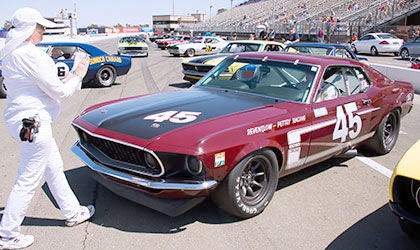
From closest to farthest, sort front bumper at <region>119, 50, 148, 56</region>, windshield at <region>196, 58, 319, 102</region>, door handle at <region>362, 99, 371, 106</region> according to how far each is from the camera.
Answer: windshield at <region>196, 58, 319, 102</region> < door handle at <region>362, 99, 371, 106</region> < front bumper at <region>119, 50, 148, 56</region>

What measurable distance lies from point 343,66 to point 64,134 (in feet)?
14.8

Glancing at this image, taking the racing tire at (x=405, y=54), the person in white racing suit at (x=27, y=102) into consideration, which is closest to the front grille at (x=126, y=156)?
the person in white racing suit at (x=27, y=102)

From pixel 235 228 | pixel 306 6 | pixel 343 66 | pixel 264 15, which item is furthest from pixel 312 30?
pixel 235 228

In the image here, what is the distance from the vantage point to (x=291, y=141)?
12.4 ft

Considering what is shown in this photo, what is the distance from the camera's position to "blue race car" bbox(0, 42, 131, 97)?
33.9 feet

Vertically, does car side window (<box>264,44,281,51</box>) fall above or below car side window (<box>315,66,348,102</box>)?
above

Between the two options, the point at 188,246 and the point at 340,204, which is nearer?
the point at 188,246

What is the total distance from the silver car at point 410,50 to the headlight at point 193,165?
66.6 ft

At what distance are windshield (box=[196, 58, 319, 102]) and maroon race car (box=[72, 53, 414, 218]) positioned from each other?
0.04 feet

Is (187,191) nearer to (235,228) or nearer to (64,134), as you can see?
(235,228)

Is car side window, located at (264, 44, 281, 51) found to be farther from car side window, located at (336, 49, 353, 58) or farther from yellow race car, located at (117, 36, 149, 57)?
yellow race car, located at (117, 36, 149, 57)

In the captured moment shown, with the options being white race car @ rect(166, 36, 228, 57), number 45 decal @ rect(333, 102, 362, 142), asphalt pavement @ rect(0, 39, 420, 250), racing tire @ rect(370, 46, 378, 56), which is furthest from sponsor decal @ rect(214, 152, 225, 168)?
racing tire @ rect(370, 46, 378, 56)

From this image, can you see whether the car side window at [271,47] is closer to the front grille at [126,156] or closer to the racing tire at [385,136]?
the racing tire at [385,136]

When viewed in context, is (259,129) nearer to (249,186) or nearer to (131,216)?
(249,186)
